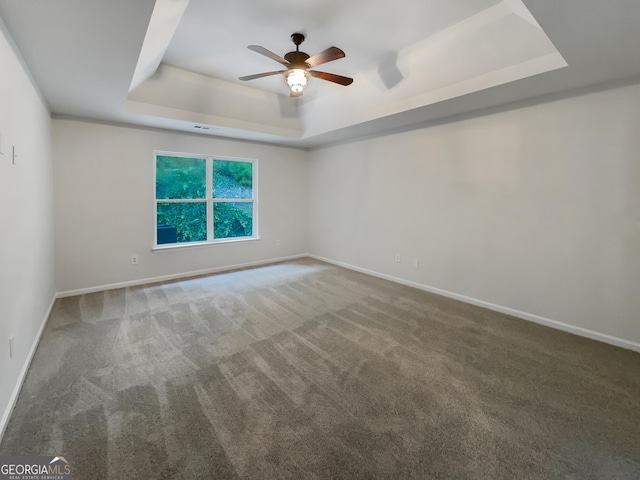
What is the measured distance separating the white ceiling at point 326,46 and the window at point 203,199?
0.73m

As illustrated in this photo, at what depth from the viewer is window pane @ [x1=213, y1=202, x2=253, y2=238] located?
5.06 m

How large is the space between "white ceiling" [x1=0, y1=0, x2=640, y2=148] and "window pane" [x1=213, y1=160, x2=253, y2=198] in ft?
3.24

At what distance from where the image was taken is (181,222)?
4680 mm

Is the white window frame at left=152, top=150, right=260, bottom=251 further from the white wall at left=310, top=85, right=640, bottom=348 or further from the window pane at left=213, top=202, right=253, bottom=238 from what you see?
the white wall at left=310, top=85, right=640, bottom=348

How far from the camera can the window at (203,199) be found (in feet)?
14.7

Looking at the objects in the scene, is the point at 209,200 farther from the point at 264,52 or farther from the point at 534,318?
the point at 534,318

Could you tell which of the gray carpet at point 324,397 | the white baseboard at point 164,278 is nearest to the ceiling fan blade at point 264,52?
the gray carpet at point 324,397

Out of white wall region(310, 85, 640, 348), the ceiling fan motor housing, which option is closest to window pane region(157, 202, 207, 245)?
white wall region(310, 85, 640, 348)

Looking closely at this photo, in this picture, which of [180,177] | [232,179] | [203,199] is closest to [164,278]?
[203,199]

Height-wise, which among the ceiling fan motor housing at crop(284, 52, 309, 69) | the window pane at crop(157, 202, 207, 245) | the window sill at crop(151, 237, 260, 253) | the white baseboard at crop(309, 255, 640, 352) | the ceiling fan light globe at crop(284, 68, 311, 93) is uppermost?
the ceiling fan motor housing at crop(284, 52, 309, 69)

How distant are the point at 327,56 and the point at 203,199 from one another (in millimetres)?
3255

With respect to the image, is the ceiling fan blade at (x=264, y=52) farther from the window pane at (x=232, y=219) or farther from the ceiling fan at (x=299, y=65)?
the window pane at (x=232, y=219)

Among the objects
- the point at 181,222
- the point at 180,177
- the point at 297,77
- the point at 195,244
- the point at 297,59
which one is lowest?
the point at 195,244

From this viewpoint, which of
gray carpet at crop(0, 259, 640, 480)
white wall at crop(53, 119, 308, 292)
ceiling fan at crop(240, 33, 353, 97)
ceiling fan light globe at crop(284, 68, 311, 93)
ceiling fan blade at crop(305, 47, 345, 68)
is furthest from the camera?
white wall at crop(53, 119, 308, 292)
